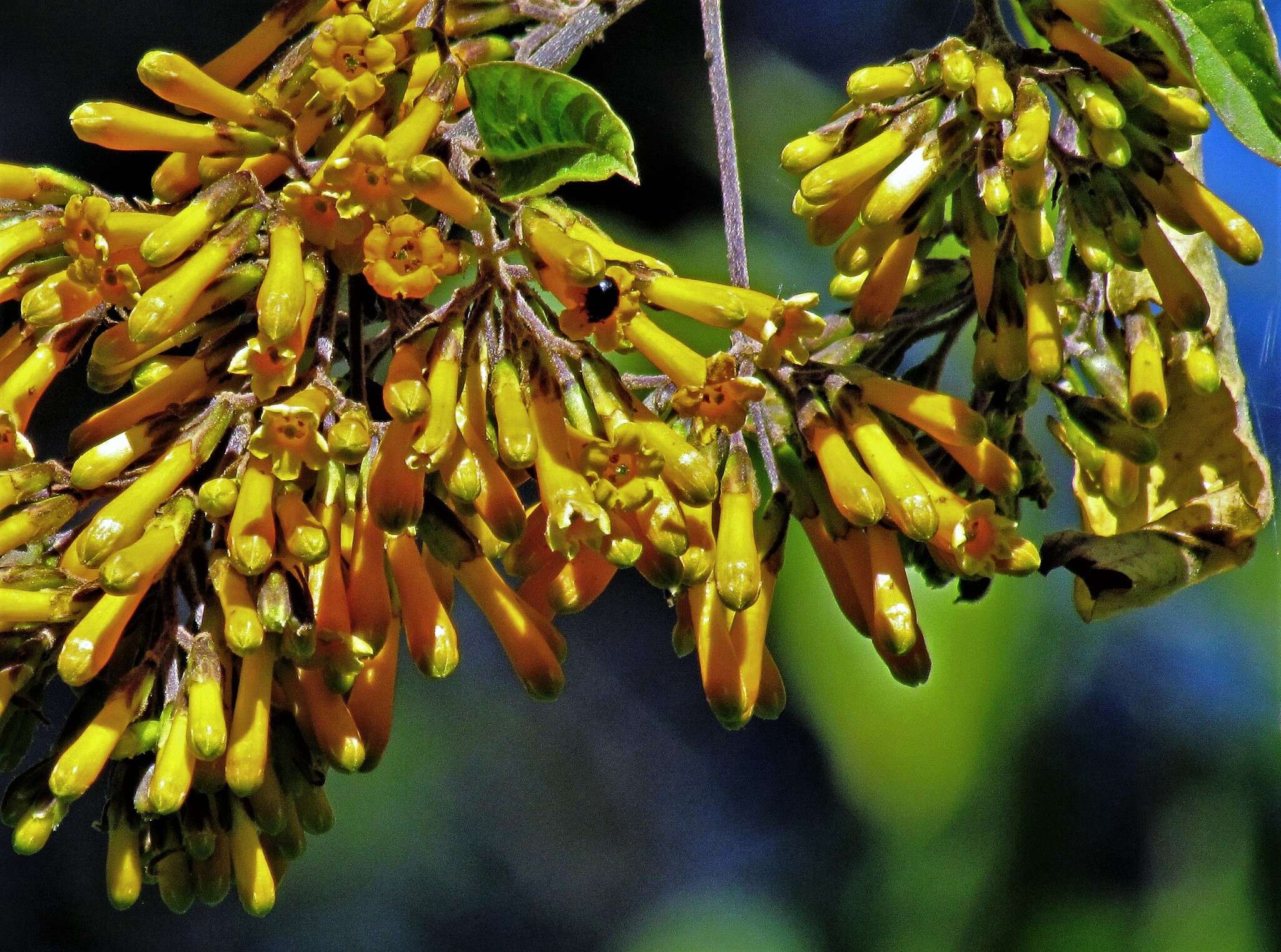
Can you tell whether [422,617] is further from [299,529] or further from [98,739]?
[98,739]

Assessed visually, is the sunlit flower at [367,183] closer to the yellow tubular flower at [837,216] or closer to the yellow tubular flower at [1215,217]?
the yellow tubular flower at [837,216]

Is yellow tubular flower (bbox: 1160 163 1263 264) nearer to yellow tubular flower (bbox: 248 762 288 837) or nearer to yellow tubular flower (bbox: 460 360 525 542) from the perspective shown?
yellow tubular flower (bbox: 460 360 525 542)

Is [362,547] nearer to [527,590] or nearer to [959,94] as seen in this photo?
[527,590]

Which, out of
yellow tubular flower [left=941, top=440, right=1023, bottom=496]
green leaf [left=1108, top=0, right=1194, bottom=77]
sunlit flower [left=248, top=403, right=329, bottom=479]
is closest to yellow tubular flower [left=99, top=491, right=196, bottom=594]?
sunlit flower [left=248, top=403, right=329, bottom=479]

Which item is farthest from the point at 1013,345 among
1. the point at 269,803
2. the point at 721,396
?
the point at 269,803

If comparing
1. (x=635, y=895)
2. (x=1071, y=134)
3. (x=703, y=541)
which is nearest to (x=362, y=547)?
(x=703, y=541)
